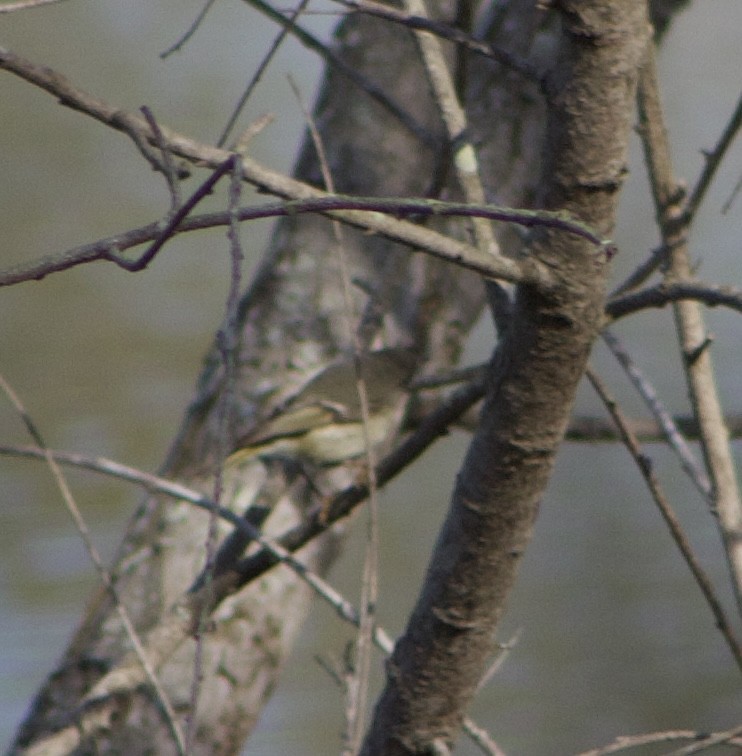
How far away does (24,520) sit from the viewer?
4344 mm

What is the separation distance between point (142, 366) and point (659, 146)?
3375mm

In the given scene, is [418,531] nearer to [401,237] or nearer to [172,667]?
[172,667]

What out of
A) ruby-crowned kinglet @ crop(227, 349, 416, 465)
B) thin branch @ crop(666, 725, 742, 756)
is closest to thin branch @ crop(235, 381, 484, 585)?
thin branch @ crop(666, 725, 742, 756)

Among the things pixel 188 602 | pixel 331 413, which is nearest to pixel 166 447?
pixel 331 413

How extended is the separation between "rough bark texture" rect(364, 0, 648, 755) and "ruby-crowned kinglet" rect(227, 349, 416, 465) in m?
1.14

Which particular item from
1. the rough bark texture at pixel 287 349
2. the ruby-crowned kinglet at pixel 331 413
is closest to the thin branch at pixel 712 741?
the rough bark texture at pixel 287 349

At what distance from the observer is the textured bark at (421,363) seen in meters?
1.23

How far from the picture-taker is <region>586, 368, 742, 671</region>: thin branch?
1406 mm

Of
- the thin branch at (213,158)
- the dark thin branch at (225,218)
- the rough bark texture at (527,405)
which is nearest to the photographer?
the dark thin branch at (225,218)

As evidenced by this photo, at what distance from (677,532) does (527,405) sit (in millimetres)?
275

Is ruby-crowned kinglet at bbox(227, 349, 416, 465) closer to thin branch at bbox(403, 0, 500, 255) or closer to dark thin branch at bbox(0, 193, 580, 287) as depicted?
thin branch at bbox(403, 0, 500, 255)

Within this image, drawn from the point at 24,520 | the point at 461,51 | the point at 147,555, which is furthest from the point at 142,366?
the point at 461,51

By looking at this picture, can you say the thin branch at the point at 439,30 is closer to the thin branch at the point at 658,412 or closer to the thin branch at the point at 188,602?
the thin branch at the point at 658,412

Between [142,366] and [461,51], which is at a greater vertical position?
[142,366]
